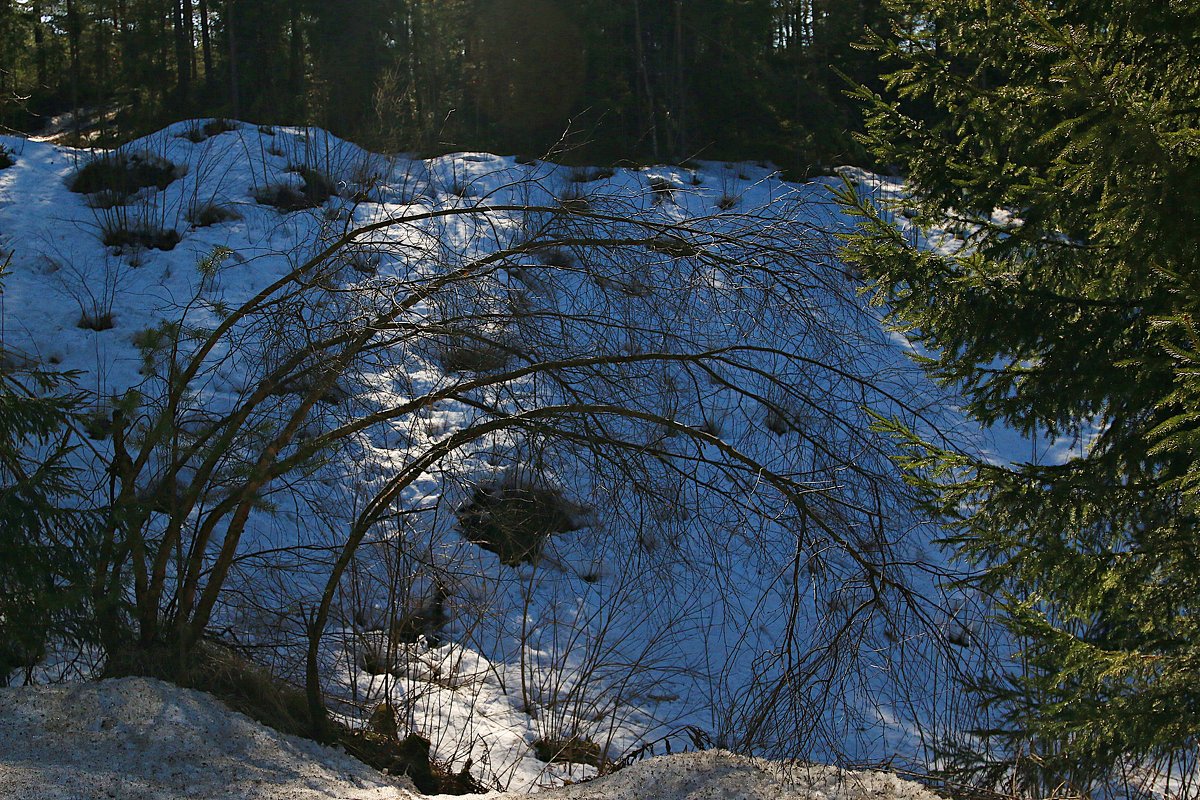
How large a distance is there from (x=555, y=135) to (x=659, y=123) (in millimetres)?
1582

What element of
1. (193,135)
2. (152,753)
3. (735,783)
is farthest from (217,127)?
(735,783)

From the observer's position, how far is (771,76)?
543 inches

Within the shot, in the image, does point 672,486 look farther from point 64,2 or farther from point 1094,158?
point 64,2

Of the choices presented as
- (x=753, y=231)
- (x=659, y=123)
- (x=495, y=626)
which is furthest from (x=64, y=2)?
(x=753, y=231)

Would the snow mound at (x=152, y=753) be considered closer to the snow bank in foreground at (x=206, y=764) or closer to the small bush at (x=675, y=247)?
the snow bank in foreground at (x=206, y=764)

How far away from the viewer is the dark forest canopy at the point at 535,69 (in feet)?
45.4

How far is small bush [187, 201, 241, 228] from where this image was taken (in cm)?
876

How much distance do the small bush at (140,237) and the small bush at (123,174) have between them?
0.71 metres

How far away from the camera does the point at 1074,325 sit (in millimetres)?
3674

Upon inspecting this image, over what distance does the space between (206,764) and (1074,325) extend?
11.4 ft

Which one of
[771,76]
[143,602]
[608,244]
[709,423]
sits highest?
[771,76]

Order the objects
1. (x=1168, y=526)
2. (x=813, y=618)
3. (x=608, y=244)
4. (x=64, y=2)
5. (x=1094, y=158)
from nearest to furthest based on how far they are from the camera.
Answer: (x=1094, y=158)
(x=1168, y=526)
(x=608, y=244)
(x=813, y=618)
(x=64, y=2)

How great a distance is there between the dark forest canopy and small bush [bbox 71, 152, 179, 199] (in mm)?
2860

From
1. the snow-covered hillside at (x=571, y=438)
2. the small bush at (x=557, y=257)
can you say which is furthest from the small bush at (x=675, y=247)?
the small bush at (x=557, y=257)
